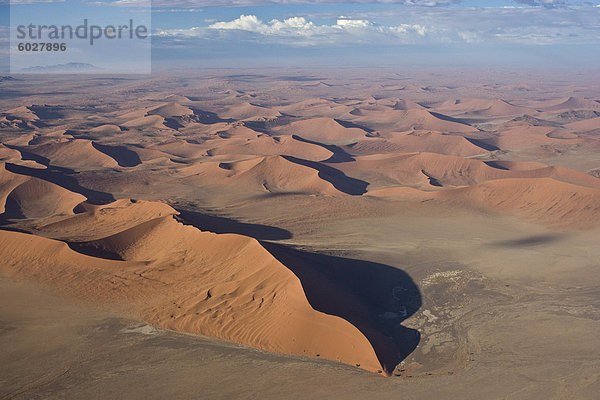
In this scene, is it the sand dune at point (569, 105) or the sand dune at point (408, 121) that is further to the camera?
the sand dune at point (569, 105)

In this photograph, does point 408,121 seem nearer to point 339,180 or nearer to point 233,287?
point 339,180

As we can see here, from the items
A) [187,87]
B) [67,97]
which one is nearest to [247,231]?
[67,97]

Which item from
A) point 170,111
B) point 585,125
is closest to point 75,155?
point 170,111

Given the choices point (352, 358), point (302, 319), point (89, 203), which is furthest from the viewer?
point (89, 203)

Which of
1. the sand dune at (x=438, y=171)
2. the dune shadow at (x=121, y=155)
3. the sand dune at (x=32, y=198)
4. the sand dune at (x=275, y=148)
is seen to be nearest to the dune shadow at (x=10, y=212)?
the sand dune at (x=32, y=198)

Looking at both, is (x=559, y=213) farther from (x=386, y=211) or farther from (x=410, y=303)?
(x=410, y=303)

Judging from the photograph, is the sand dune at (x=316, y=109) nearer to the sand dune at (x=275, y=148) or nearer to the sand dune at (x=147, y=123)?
the sand dune at (x=147, y=123)
